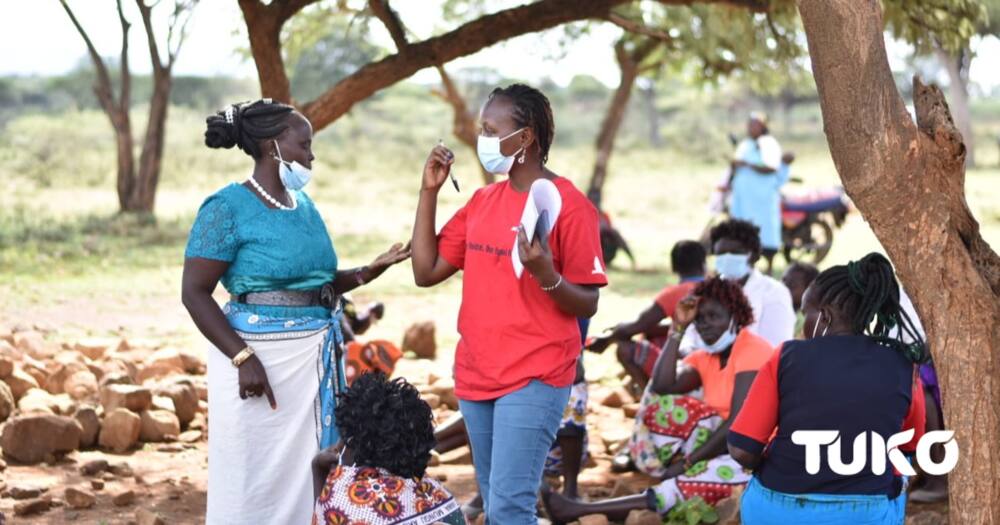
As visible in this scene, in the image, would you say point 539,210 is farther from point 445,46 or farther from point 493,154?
point 445,46

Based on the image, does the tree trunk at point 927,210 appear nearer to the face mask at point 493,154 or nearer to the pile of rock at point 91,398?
the face mask at point 493,154

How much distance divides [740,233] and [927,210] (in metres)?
2.99

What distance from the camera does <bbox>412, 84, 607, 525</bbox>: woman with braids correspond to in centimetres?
365

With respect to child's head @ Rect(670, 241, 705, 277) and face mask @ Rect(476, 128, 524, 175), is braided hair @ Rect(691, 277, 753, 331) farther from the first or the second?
face mask @ Rect(476, 128, 524, 175)

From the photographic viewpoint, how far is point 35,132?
28.6 m

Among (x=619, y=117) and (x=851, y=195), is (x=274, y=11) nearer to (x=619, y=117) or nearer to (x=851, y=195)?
(x=851, y=195)

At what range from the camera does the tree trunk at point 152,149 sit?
1734cm

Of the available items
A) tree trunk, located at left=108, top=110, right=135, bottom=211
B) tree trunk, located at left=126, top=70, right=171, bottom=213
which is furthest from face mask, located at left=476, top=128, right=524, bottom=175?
tree trunk, located at left=108, top=110, right=135, bottom=211

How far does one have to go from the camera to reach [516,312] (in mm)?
3650

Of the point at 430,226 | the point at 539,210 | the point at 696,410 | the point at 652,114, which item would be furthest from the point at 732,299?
the point at 652,114

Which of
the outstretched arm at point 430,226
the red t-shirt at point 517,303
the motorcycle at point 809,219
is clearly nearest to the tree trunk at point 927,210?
the red t-shirt at point 517,303

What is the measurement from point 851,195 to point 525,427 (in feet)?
3.57

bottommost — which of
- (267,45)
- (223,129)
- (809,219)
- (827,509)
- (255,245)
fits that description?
(827,509)

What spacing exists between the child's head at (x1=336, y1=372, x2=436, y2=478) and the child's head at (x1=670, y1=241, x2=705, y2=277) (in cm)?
345
